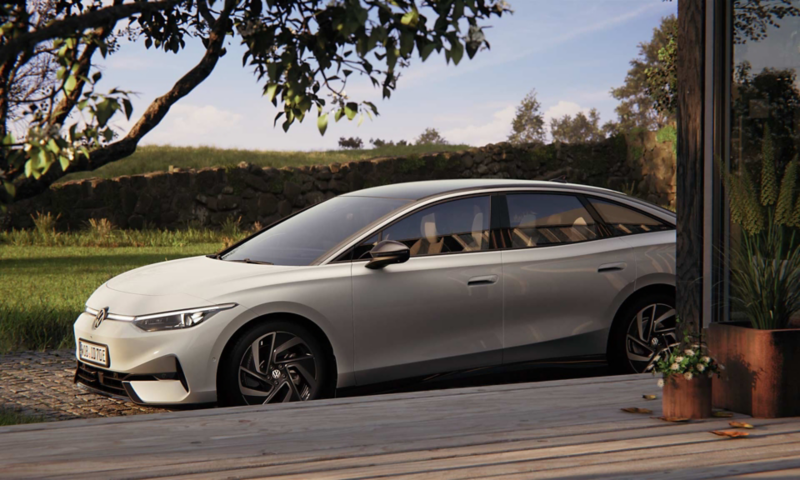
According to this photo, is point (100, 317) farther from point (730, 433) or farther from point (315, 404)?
point (730, 433)

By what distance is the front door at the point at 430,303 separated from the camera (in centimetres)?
579

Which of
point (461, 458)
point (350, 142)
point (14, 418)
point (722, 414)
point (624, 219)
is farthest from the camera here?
point (350, 142)

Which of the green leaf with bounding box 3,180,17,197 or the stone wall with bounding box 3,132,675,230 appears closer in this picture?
the green leaf with bounding box 3,180,17,197

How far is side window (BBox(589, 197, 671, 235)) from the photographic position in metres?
6.88

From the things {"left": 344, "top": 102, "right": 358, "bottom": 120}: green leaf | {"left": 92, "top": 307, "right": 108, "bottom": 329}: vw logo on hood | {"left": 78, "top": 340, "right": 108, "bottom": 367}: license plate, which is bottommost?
{"left": 78, "top": 340, "right": 108, "bottom": 367}: license plate

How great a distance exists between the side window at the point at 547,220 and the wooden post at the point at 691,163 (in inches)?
62.8

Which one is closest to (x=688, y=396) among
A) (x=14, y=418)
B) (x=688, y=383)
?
(x=688, y=383)

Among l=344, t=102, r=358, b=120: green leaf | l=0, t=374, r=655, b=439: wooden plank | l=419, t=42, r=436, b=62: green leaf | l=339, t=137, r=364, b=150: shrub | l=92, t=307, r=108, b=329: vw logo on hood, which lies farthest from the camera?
l=339, t=137, r=364, b=150: shrub

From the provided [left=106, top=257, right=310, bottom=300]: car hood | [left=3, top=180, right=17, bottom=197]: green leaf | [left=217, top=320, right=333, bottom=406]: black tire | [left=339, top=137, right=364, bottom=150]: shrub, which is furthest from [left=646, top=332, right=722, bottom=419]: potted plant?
[left=339, top=137, right=364, bottom=150]: shrub

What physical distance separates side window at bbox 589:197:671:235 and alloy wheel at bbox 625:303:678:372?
0.65 metres

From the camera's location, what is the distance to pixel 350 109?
3.20 m

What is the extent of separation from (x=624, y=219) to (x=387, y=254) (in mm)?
2242

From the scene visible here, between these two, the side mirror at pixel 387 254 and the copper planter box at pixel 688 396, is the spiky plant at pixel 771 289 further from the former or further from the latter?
the side mirror at pixel 387 254

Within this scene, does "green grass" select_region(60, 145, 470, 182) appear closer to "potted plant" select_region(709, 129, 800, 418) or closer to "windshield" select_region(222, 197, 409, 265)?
"windshield" select_region(222, 197, 409, 265)
